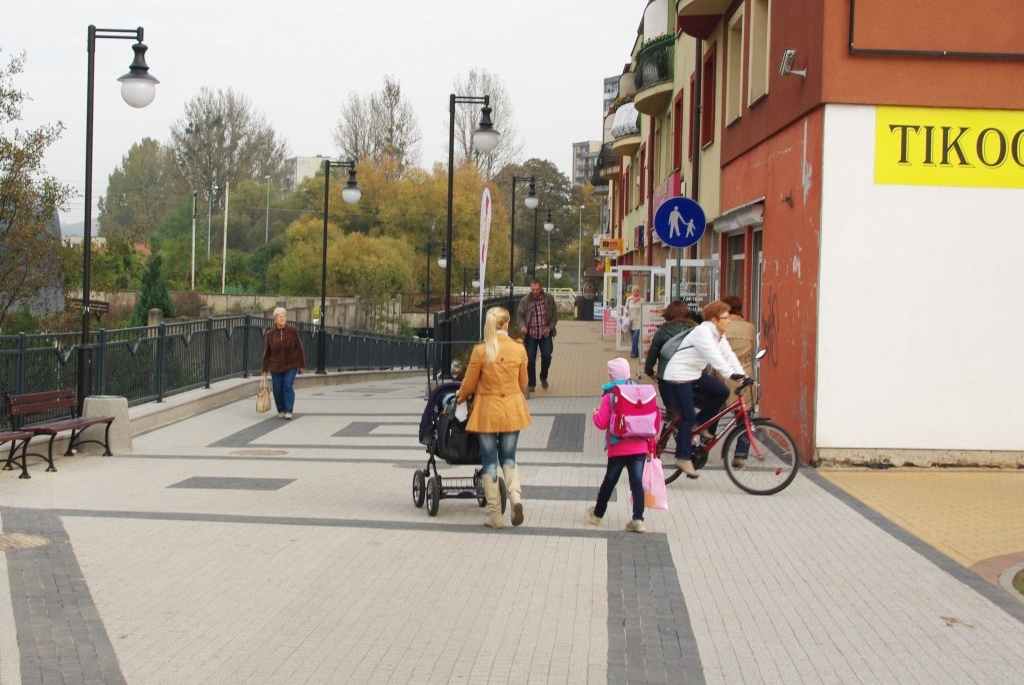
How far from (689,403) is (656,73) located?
1990cm

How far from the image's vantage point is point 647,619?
262 inches

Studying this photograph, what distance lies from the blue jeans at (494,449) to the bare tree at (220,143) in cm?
8733

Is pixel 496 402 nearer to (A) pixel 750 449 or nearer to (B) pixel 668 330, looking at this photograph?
(A) pixel 750 449

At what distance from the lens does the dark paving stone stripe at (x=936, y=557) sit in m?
7.19

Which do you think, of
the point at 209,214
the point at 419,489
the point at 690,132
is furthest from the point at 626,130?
the point at 209,214

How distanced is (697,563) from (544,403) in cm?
1083

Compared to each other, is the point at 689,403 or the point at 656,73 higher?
the point at 656,73

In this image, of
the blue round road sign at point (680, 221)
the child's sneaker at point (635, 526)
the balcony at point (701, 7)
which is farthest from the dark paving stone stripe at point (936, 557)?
the balcony at point (701, 7)

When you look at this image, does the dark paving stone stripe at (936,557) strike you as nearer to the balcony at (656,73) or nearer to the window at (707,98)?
the window at (707,98)

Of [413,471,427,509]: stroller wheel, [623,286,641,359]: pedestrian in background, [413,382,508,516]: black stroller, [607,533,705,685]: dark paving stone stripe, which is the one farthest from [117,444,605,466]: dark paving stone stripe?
[623,286,641,359]: pedestrian in background

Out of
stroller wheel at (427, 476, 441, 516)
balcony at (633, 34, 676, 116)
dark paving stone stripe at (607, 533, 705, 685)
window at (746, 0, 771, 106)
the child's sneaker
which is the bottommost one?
dark paving stone stripe at (607, 533, 705, 685)

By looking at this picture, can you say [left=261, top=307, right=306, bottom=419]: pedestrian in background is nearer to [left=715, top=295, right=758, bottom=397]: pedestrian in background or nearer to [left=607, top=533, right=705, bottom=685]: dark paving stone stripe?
[left=715, top=295, right=758, bottom=397]: pedestrian in background

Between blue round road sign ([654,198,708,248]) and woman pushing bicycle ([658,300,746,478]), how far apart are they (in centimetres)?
390

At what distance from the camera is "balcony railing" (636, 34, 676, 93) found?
95.0 feet
